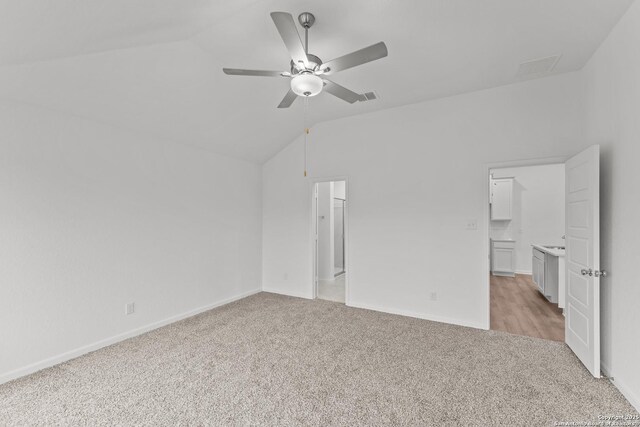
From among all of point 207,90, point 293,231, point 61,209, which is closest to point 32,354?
point 61,209

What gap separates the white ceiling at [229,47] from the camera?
1.96m

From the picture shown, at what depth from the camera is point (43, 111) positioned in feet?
8.33

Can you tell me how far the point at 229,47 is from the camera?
255 cm

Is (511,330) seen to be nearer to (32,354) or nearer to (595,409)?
(595,409)

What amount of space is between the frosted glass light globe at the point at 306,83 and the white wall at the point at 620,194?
223 centimetres

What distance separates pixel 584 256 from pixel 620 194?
0.60m

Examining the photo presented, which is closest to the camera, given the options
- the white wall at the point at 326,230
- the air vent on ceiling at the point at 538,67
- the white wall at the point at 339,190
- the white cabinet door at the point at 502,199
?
the air vent on ceiling at the point at 538,67

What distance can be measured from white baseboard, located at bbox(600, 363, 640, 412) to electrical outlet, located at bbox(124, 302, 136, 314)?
449cm

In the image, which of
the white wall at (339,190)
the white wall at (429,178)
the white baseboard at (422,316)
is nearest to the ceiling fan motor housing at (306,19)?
the white wall at (429,178)

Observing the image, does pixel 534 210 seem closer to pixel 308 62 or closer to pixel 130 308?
pixel 308 62

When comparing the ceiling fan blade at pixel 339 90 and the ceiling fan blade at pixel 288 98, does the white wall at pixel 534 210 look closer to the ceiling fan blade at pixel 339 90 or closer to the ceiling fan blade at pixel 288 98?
the ceiling fan blade at pixel 339 90

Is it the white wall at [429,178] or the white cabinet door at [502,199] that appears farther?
the white cabinet door at [502,199]

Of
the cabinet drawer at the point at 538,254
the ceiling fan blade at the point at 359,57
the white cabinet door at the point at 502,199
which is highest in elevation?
the ceiling fan blade at the point at 359,57

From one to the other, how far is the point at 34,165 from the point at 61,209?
43cm
